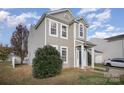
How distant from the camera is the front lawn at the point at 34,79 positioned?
7117 millimetres

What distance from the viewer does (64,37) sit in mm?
7387

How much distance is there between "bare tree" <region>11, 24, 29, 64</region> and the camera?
716cm

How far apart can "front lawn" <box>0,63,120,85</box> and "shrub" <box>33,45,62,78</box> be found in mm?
121

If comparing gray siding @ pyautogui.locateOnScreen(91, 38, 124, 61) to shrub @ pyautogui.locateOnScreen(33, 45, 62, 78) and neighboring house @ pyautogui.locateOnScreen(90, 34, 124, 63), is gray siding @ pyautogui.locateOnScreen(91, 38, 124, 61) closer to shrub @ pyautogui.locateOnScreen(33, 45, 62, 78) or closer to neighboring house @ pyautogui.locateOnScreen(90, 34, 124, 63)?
neighboring house @ pyautogui.locateOnScreen(90, 34, 124, 63)

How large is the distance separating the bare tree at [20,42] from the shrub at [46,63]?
0.31 m

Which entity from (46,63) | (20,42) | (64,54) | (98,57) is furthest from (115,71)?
(20,42)

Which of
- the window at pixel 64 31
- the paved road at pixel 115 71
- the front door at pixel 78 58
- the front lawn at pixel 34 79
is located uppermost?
the window at pixel 64 31

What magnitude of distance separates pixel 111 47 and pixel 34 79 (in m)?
2.02

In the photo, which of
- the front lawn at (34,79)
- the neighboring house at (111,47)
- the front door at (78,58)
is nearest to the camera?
the front lawn at (34,79)

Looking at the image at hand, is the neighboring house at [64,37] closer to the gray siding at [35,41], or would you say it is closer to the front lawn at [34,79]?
the gray siding at [35,41]

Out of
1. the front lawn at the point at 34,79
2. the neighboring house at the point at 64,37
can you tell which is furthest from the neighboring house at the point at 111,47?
the front lawn at the point at 34,79
